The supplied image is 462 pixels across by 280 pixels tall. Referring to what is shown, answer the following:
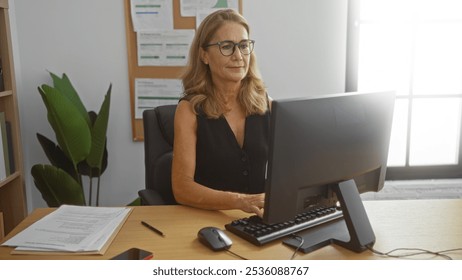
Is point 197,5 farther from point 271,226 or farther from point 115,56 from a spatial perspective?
point 271,226

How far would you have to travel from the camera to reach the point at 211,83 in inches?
62.9

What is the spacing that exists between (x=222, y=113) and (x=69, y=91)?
1.00 metres

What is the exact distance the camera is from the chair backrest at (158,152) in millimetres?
1653

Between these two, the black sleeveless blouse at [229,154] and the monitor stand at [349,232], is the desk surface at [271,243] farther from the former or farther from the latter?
the black sleeveless blouse at [229,154]

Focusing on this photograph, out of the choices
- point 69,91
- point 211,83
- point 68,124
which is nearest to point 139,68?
point 69,91

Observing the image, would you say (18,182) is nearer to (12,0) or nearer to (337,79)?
(12,0)

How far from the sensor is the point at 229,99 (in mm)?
1574

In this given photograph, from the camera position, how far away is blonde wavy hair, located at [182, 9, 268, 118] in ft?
4.89

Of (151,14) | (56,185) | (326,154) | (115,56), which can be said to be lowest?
(56,185)

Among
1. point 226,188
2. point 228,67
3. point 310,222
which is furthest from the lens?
point 226,188

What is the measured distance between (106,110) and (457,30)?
1996mm

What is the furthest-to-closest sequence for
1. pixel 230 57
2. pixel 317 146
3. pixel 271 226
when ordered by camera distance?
1. pixel 230 57
2. pixel 271 226
3. pixel 317 146
